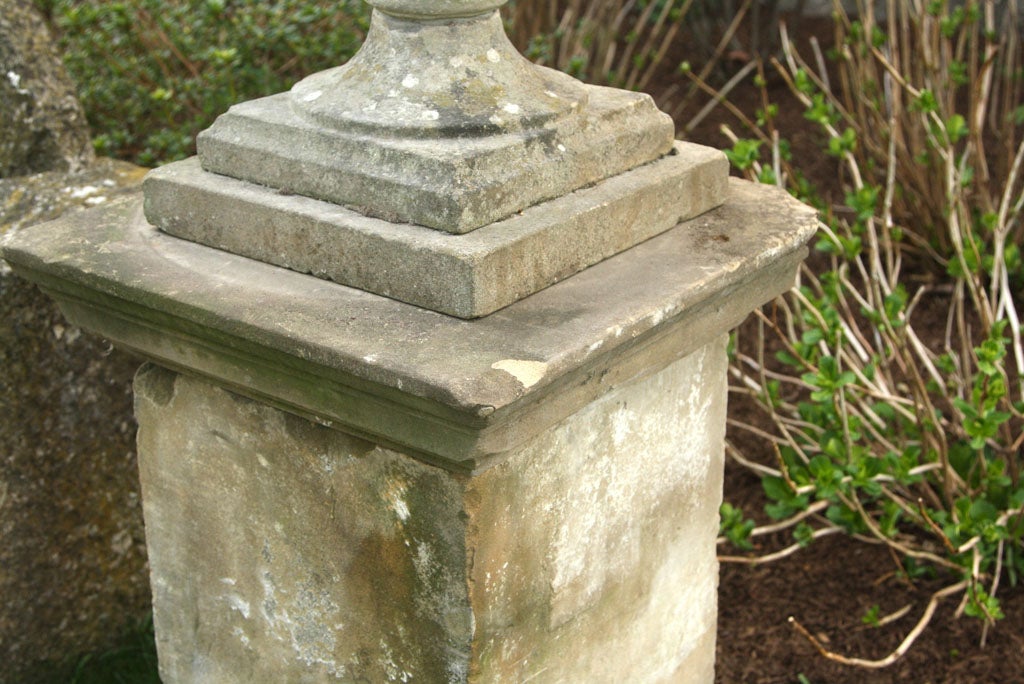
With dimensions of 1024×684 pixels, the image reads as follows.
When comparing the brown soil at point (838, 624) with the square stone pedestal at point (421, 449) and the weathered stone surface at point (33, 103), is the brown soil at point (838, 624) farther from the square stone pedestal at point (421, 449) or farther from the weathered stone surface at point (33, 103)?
the weathered stone surface at point (33, 103)

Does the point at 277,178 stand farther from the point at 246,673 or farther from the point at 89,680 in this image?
the point at 89,680

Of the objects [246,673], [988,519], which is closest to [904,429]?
[988,519]

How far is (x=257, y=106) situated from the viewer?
1.92m

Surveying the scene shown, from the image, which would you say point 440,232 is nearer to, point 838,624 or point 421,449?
point 421,449

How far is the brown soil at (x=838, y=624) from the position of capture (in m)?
2.69

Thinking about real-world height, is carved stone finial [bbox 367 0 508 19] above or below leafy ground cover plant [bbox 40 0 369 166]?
above

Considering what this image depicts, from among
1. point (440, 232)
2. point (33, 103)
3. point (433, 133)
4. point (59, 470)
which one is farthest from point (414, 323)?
point (33, 103)

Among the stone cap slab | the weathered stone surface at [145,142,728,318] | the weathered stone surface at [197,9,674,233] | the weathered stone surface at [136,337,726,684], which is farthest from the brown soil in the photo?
the weathered stone surface at [197,9,674,233]

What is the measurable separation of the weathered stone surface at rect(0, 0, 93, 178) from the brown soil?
179 centimetres

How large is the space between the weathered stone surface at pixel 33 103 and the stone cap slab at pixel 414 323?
637mm

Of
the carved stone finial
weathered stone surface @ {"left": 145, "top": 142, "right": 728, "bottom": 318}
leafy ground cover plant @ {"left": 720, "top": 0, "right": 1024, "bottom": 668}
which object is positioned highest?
the carved stone finial

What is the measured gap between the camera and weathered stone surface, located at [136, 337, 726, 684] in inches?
69.4

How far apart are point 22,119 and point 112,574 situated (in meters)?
0.97

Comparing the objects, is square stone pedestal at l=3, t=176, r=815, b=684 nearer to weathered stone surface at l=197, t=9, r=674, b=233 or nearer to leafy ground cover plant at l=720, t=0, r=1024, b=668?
weathered stone surface at l=197, t=9, r=674, b=233
